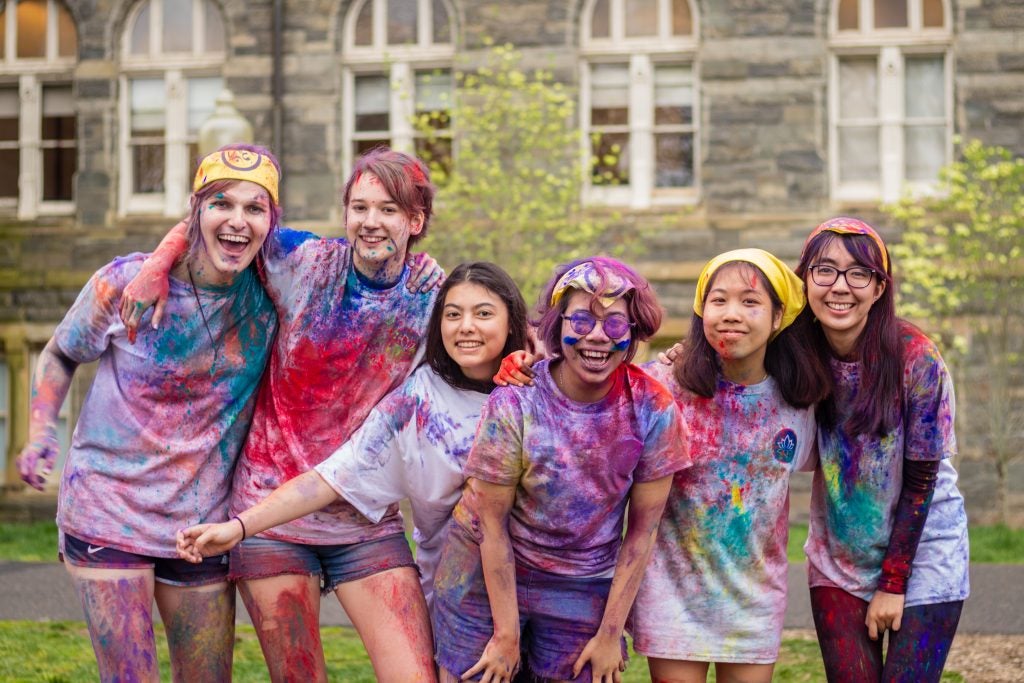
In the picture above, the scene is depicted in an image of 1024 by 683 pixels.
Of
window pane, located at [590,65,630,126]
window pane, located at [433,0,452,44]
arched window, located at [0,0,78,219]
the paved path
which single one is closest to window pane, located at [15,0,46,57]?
arched window, located at [0,0,78,219]

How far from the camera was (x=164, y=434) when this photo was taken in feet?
12.9

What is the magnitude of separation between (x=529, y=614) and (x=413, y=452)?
22.8 inches

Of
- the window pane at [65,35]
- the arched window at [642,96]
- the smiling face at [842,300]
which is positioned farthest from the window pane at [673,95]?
the smiling face at [842,300]

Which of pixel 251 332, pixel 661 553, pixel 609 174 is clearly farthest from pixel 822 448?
pixel 609 174

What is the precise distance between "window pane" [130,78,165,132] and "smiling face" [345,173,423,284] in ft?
35.7

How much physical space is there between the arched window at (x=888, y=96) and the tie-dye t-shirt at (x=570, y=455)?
995 centimetres

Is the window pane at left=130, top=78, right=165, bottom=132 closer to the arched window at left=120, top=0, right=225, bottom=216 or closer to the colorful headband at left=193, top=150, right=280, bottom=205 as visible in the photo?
the arched window at left=120, top=0, right=225, bottom=216

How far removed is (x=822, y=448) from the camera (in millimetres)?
3932

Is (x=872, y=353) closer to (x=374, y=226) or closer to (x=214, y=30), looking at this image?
(x=374, y=226)

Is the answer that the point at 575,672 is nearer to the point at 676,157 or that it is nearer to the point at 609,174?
the point at 609,174

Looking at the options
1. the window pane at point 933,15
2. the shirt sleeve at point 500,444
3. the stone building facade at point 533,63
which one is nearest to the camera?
the shirt sleeve at point 500,444

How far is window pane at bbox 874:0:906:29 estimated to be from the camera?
1302 centimetres

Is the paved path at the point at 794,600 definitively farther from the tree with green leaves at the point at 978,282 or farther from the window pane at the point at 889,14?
the window pane at the point at 889,14

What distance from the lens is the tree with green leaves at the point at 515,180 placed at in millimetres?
12227
